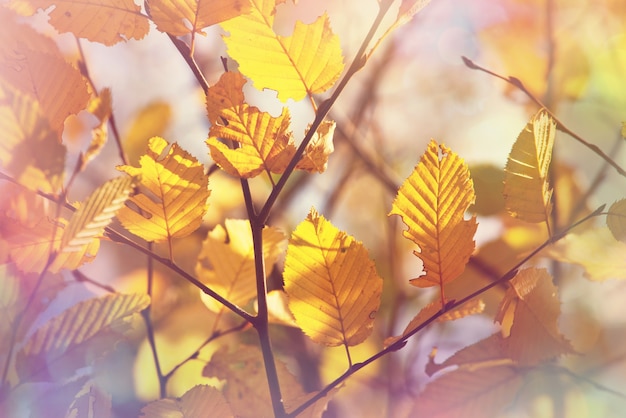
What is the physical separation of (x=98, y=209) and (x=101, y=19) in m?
0.09

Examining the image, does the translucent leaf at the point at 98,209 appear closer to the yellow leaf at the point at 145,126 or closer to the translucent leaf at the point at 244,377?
the translucent leaf at the point at 244,377

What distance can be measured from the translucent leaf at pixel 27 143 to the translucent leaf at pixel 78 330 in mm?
87

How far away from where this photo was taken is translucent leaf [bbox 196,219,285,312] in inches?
12.3

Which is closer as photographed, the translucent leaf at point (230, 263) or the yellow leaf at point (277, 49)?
the yellow leaf at point (277, 49)

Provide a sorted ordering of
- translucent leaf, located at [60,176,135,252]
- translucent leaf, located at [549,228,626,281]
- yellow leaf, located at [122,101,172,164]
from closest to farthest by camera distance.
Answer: translucent leaf, located at [60,176,135,252] < translucent leaf, located at [549,228,626,281] < yellow leaf, located at [122,101,172,164]

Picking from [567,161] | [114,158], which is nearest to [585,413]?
[567,161]

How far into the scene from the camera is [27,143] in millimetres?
186

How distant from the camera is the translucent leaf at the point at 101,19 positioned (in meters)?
0.22

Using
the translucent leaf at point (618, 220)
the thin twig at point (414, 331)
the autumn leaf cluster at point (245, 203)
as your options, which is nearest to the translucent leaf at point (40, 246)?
the autumn leaf cluster at point (245, 203)

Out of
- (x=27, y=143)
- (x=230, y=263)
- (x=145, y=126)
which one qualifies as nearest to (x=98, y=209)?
(x=27, y=143)

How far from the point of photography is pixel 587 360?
0.52m

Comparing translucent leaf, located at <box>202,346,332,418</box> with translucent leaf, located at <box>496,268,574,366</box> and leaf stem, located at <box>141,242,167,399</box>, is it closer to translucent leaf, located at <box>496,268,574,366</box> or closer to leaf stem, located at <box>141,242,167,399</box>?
leaf stem, located at <box>141,242,167,399</box>

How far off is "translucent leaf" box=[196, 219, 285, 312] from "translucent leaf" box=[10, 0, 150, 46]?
0.39ft

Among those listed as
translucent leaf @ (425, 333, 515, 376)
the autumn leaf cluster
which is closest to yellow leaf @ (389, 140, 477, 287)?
the autumn leaf cluster
